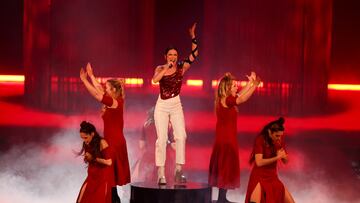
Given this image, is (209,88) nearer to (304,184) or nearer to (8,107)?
(304,184)

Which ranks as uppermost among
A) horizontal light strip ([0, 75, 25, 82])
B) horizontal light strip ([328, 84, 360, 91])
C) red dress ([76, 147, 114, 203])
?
horizontal light strip ([0, 75, 25, 82])

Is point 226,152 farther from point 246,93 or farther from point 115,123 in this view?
point 115,123

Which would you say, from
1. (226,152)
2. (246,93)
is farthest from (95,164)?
(246,93)

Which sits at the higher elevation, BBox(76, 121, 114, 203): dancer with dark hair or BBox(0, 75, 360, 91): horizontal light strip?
BBox(0, 75, 360, 91): horizontal light strip

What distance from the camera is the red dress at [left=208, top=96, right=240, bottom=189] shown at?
8.92 metres

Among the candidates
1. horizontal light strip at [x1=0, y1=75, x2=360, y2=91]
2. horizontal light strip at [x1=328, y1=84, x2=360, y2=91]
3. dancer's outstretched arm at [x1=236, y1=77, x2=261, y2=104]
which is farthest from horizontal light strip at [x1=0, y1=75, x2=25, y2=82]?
horizontal light strip at [x1=328, y1=84, x2=360, y2=91]

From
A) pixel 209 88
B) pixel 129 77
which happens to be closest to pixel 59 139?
pixel 129 77

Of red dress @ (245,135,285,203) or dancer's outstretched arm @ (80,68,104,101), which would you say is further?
dancer's outstretched arm @ (80,68,104,101)

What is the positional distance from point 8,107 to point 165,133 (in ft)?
8.46

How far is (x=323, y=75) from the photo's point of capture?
10.6 metres

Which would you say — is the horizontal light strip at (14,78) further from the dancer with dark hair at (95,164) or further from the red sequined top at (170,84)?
the dancer with dark hair at (95,164)

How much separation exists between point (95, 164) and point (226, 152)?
133cm

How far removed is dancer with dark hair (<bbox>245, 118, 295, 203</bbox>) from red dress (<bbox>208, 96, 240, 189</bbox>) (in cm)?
61

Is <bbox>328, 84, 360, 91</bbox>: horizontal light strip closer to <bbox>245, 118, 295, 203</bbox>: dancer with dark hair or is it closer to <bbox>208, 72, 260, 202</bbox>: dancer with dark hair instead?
<bbox>208, 72, 260, 202</bbox>: dancer with dark hair
